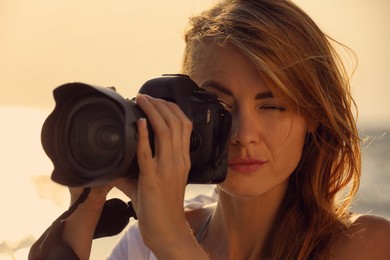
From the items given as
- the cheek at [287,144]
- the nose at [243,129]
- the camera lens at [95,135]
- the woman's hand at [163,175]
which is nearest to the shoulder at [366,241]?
the cheek at [287,144]

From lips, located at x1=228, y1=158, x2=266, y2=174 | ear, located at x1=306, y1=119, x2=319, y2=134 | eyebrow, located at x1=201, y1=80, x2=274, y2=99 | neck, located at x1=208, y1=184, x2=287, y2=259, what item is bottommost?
neck, located at x1=208, y1=184, x2=287, y2=259

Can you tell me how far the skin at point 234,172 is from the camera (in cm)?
146

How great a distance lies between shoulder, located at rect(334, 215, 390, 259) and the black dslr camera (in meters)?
0.35

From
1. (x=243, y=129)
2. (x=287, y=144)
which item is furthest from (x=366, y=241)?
(x=243, y=129)

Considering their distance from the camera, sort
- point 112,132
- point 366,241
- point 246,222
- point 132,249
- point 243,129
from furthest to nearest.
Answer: point 132,249
point 246,222
point 366,241
point 243,129
point 112,132

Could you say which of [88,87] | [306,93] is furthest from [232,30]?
[88,87]

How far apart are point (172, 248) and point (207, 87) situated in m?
0.40

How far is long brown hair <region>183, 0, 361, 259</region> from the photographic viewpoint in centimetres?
176

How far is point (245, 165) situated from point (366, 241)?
0.31m

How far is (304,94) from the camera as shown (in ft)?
5.82

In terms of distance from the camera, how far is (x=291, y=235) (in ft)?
6.16

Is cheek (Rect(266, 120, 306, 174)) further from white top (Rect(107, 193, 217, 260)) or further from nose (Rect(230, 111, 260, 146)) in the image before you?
white top (Rect(107, 193, 217, 260))

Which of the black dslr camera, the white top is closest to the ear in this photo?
the black dslr camera

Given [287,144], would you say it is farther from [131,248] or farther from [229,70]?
[131,248]
